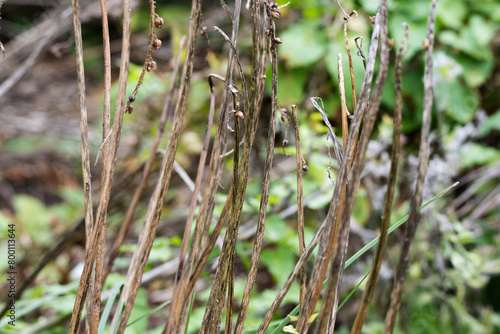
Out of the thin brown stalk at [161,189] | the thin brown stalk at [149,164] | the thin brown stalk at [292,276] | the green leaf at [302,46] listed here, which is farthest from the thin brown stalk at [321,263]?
the green leaf at [302,46]

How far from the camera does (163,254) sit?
3.52 feet

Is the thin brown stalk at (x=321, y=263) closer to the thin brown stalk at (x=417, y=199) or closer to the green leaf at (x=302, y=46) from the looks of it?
the thin brown stalk at (x=417, y=199)

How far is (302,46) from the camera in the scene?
202 centimetres

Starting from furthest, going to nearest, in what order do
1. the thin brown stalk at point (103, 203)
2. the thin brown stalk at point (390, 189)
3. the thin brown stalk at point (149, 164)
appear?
the thin brown stalk at point (149, 164) → the thin brown stalk at point (103, 203) → the thin brown stalk at point (390, 189)

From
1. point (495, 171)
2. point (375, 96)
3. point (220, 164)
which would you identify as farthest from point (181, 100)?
point (495, 171)

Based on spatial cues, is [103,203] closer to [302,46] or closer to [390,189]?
[390,189]

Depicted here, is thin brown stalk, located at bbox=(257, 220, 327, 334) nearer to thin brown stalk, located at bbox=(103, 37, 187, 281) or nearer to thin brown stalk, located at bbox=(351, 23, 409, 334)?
thin brown stalk, located at bbox=(351, 23, 409, 334)

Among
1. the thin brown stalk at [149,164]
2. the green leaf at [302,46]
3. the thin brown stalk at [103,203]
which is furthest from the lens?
the green leaf at [302,46]

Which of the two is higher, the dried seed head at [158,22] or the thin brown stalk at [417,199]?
the dried seed head at [158,22]

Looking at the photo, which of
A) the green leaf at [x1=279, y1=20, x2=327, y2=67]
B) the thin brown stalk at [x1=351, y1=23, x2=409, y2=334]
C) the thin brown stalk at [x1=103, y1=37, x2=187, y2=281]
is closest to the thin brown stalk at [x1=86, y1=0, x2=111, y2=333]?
the thin brown stalk at [x1=103, y1=37, x2=187, y2=281]

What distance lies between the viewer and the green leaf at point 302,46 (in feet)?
6.51

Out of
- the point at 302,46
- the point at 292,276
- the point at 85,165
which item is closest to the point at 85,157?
the point at 85,165

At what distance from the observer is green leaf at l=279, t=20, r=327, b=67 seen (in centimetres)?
198

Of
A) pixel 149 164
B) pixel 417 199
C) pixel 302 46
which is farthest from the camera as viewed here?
pixel 302 46
